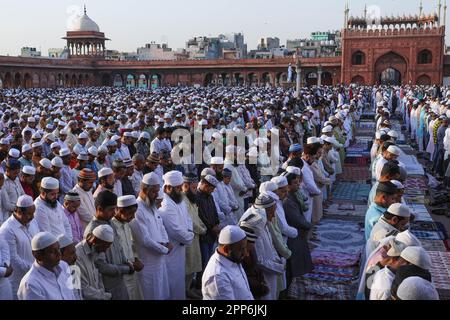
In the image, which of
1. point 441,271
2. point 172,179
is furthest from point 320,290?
point 172,179

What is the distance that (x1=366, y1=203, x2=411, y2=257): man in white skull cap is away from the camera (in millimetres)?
3549

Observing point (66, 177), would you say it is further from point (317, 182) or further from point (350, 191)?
point (350, 191)

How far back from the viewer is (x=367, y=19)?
3531cm

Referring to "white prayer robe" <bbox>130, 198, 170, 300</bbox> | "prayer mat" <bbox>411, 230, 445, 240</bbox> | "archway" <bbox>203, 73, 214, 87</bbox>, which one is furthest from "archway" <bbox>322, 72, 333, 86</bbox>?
"white prayer robe" <bbox>130, 198, 170, 300</bbox>

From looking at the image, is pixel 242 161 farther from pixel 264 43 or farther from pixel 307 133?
pixel 264 43

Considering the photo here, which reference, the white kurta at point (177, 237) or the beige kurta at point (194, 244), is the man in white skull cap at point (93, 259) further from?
the beige kurta at point (194, 244)

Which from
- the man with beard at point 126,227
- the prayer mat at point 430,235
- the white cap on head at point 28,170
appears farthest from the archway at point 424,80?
the man with beard at point 126,227

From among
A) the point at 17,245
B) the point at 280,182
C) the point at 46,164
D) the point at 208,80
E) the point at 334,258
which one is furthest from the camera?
the point at 208,80

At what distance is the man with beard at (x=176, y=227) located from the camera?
4133 millimetres

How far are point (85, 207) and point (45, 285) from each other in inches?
65.7

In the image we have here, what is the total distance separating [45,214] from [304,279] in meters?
2.59

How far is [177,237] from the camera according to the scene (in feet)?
13.5

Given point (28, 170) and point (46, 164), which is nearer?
point (28, 170)
